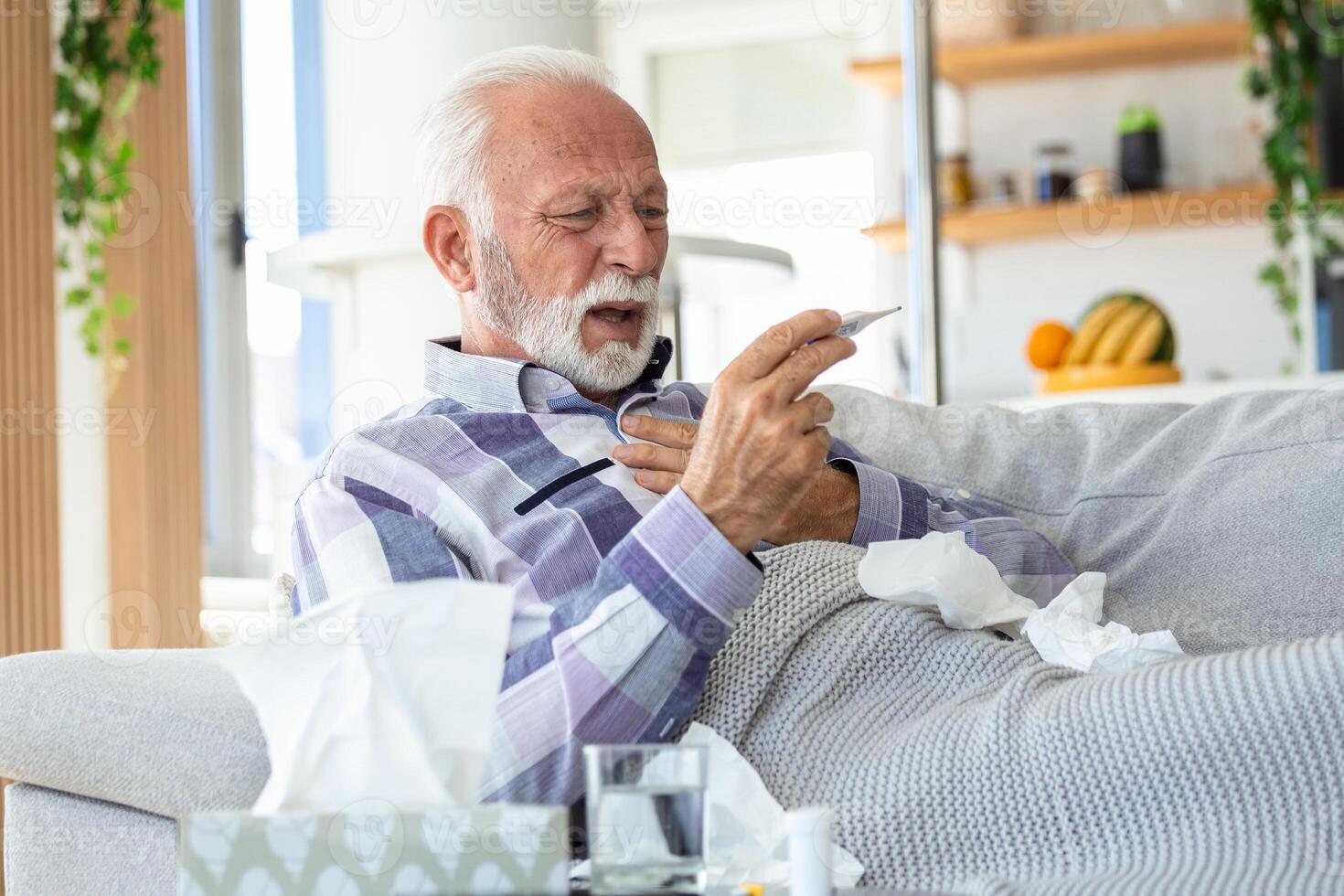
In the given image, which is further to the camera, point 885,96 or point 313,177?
point 885,96

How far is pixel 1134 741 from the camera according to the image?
941 millimetres

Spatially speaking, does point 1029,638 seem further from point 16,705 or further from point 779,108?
point 779,108

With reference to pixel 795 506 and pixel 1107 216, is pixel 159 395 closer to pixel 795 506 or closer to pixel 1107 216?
pixel 795 506

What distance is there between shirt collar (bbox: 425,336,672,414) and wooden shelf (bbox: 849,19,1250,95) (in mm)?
2999

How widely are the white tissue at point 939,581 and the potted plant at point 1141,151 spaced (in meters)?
3.35

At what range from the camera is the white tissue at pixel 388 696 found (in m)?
0.77

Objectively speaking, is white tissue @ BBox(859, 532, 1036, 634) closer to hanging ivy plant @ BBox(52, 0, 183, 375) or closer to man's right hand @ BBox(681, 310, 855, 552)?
man's right hand @ BBox(681, 310, 855, 552)

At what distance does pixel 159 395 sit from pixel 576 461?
224 cm

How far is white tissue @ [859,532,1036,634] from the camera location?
3.89ft

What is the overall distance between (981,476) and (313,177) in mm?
3156

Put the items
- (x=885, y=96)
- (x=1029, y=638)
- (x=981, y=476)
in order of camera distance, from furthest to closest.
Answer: (x=885, y=96)
(x=981, y=476)
(x=1029, y=638)

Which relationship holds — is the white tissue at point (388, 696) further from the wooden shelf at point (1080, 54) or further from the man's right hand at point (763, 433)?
the wooden shelf at point (1080, 54)

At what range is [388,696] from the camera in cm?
78

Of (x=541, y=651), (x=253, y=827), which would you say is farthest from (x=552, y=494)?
(x=253, y=827)
